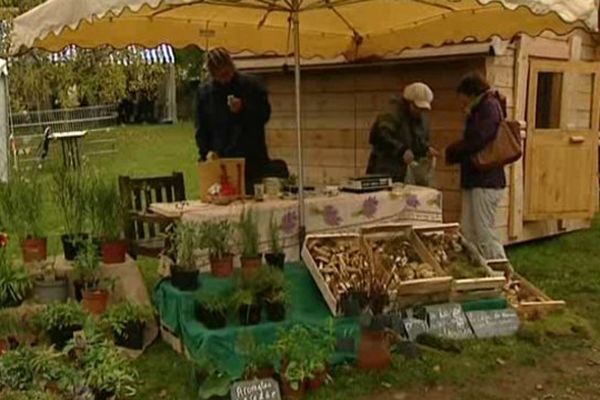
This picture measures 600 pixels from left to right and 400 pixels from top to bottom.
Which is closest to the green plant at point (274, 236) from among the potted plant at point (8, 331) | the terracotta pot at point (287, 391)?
the terracotta pot at point (287, 391)

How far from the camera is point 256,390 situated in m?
3.21

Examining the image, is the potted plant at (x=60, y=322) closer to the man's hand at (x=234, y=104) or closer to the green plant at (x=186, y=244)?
the green plant at (x=186, y=244)

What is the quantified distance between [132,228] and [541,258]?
12.3 feet

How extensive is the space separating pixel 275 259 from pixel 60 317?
3.79 feet

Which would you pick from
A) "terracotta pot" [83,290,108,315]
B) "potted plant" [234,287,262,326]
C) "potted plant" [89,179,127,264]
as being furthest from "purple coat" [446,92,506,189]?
"terracotta pot" [83,290,108,315]

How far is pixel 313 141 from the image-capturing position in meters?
7.40

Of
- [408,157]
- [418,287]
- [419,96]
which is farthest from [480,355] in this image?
[419,96]

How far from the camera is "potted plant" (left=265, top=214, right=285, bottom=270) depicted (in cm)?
415

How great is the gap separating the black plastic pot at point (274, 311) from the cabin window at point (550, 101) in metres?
3.93

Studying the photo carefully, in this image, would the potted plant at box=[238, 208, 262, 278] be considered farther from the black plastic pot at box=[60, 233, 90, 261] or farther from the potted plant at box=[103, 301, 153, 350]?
the black plastic pot at box=[60, 233, 90, 261]

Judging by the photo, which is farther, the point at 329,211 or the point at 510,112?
the point at 510,112

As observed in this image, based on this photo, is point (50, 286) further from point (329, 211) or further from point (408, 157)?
point (408, 157)

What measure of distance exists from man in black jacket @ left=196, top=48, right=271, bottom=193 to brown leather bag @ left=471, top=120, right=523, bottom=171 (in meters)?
1.55

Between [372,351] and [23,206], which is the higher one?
[23,206]
